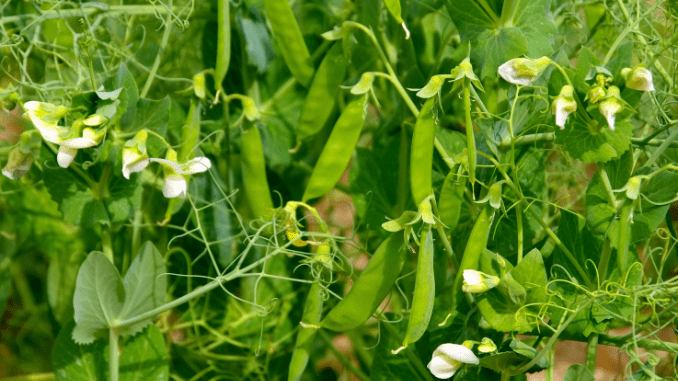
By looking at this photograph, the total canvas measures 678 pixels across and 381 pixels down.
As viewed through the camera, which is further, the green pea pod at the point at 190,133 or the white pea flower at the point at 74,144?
the green pea pod at the point at 190,133

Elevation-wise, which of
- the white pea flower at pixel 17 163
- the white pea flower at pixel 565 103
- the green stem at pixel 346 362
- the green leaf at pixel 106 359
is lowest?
the green stem at pixel 346 362

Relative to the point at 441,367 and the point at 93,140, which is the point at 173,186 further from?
the point at 441,367

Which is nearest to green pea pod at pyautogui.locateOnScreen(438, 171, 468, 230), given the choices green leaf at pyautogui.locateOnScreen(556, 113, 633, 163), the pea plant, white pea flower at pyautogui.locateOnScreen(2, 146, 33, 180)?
the pea plant

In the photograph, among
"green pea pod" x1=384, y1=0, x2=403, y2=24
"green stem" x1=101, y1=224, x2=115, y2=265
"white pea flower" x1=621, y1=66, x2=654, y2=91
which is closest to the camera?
"white pea flower" x1=621, y1=66, x2=654, y2=91

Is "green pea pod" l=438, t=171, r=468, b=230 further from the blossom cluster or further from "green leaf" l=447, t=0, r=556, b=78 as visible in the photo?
the blossom cluster

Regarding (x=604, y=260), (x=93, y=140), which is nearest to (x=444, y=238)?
(x=604, y=260)

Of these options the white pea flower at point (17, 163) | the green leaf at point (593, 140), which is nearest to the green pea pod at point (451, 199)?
the green leaf at point (593, 140)

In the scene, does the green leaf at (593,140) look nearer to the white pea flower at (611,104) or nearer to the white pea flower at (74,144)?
the white pea flower at (611,104)
